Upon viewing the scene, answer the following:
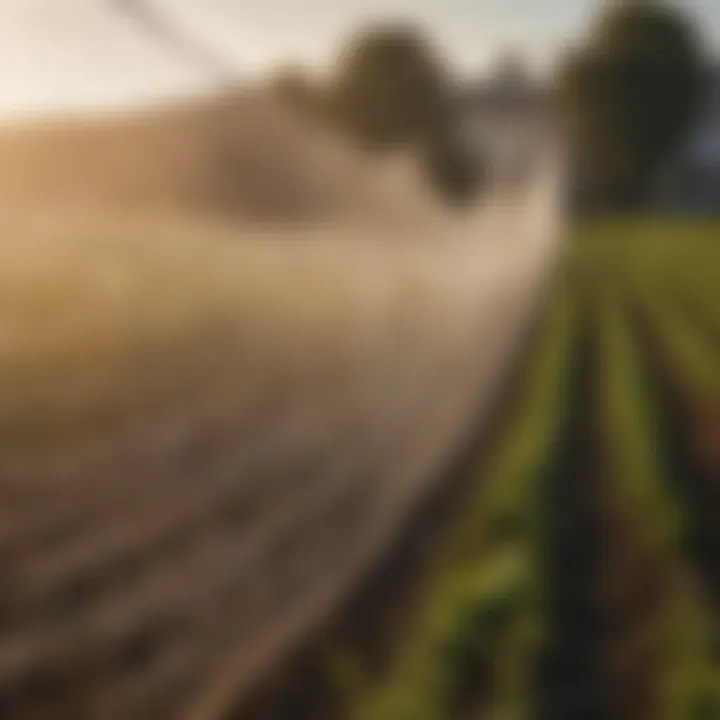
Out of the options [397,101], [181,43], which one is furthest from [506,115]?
[181,43]

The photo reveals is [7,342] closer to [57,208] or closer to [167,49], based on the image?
[57,208]

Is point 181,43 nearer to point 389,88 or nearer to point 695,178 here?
point 389,88

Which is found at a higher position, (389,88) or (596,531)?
(389,88)

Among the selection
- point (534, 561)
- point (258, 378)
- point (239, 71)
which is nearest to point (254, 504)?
point (258, 378)

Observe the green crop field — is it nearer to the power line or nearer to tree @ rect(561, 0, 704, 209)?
tree @ rect(561, 0, 704, 209)

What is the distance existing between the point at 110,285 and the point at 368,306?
19 centimetres

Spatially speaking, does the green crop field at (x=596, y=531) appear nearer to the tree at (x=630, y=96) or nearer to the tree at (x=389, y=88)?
the tree at (x=630, y=96)

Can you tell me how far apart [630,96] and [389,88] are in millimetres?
177

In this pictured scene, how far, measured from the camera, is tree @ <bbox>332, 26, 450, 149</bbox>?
0.82 meters

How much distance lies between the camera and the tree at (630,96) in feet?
2.68

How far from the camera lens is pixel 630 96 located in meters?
0.83

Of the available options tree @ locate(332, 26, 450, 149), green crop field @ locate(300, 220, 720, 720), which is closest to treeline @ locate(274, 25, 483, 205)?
tree @ locate(332, 26, 450, 149)

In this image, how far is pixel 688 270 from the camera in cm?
82

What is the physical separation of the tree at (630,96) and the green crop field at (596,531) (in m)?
0.04
